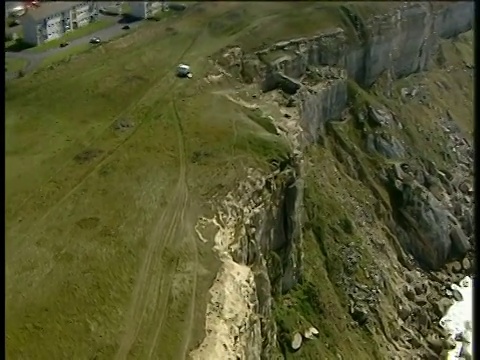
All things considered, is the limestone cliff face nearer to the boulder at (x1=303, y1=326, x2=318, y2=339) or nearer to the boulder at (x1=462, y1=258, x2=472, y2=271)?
the boulder at (x1=462, y1=258, x2=472, y2=271)

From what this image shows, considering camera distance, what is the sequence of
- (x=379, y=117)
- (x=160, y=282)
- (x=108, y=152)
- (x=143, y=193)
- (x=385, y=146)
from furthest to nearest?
(x=379, y=117) → (x=385, y=146) → (x=108, y=152) → (x=143, y=193) → (x=160, y=282)

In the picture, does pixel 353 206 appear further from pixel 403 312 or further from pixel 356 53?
pixel 356 53

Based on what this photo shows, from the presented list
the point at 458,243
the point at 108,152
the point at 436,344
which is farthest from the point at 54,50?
the point at 458,243

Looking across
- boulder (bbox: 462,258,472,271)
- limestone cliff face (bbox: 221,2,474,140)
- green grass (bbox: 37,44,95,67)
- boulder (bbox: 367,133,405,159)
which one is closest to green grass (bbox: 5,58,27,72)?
green grass (bbox: 37,44,95,67)

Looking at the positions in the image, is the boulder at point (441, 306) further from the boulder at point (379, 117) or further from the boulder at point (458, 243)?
the boulder at point (379, 117)

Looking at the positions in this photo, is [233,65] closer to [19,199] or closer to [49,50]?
[49,50]

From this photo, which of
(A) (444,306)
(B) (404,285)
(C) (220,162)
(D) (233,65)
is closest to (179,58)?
(D) (233,65)

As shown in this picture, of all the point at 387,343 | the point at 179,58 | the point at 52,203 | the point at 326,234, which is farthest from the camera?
the point at 179,58
